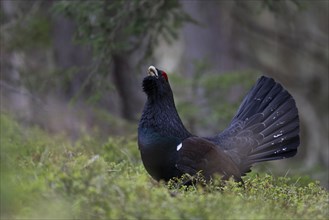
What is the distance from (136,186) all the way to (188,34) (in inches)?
544

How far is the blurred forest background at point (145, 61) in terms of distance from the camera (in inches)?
404

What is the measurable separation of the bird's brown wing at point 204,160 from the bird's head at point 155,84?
1.65ft

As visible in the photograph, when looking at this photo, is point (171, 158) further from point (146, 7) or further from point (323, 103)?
point (323, 103)

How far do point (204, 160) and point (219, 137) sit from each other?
35.2 inches

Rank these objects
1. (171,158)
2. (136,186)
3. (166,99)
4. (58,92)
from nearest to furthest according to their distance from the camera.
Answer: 1. (136,186)
2. (171,158)
3. (166,99)
4. (58,92)

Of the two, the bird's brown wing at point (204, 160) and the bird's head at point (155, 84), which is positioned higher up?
the bird's head at point (155, 84)

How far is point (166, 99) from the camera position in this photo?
24.1 ft

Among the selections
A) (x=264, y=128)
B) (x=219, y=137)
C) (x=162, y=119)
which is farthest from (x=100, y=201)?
(x=264, y=128)

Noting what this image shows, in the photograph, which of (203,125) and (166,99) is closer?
(166,99)

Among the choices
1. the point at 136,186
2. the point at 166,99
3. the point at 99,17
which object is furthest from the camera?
the point at 99,17

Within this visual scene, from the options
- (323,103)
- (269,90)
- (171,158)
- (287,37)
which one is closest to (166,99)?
(171,158)

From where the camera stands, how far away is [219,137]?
8.01 m

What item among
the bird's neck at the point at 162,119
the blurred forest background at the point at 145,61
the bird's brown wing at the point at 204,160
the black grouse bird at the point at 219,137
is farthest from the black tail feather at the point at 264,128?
the blurred forest background at the point at 145,61

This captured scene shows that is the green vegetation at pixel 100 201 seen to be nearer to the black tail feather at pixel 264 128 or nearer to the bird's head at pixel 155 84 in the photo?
the bird's head at pixel 155 84
